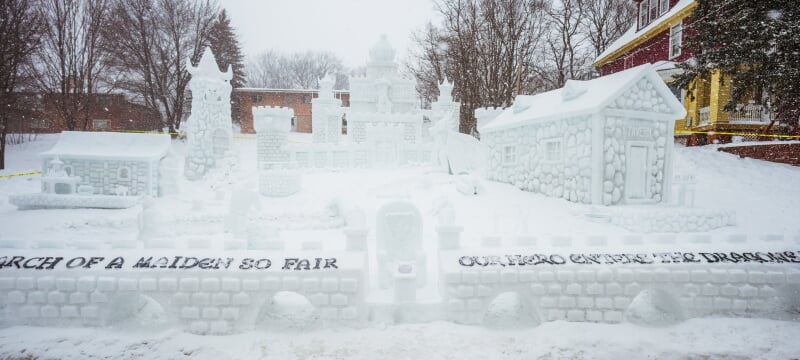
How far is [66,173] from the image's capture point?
12.7 m

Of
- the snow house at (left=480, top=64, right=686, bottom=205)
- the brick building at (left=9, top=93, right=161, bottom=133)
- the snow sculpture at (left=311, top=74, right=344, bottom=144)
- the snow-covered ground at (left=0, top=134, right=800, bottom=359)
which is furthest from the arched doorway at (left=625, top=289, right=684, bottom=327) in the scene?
the snow sculpture at (left=311, top=74, right=344, bottom=144)

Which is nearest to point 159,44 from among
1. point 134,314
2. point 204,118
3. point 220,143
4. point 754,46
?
point 204,118

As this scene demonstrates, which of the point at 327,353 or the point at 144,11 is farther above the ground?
the point at 144,11

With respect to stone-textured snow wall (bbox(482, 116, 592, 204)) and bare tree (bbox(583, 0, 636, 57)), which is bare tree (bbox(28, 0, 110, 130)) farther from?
bare tree (bbox(583, 0, 636, 57))

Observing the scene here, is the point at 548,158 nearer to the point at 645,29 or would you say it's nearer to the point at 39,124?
the point at 645,29

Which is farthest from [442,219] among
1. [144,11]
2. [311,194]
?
[144,11]

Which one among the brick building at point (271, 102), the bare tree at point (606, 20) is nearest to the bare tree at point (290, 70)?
the brick building at point (271, 102)

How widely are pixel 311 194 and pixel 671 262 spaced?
1094 cm

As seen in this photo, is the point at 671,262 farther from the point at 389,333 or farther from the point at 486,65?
the point at 486,65

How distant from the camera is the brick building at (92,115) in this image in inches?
560

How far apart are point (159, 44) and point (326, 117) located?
33.8 feet

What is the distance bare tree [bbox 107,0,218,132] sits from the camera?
19.8m

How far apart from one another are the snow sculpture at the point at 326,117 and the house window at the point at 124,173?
10.8 metres

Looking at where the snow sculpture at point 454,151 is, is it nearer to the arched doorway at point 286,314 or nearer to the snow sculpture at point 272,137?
the snow sculpture at point 272,137
